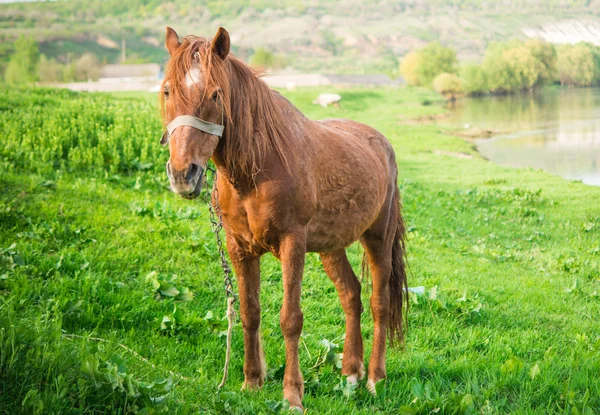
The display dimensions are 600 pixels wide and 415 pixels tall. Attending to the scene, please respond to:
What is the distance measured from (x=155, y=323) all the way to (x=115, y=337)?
21.1 inches

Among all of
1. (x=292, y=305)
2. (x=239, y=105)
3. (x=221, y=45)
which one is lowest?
(x=292, y=305)

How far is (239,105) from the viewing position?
392cm

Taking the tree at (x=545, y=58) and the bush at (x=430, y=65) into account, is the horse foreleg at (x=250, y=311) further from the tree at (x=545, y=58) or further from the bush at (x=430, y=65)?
the bush at (x=430, y=65)

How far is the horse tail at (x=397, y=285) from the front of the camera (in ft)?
18.1

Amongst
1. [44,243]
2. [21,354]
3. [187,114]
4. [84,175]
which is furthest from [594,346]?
[84,175]

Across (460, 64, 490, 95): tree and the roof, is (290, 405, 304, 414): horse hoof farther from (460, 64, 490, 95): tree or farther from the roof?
the roof

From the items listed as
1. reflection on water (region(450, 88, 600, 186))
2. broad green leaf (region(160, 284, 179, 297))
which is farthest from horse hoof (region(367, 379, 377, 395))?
reflection on water (region(450, 88, 600, 186))

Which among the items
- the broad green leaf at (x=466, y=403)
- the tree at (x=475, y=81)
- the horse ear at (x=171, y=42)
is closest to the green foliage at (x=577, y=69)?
the tree at (x=475, y=81)

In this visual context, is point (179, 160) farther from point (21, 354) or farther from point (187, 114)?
point (21, 354)

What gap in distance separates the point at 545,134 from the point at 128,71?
93.2 metres

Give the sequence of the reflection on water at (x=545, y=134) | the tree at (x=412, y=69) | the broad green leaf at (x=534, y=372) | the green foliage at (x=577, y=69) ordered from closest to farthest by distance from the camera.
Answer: the broad green leaf at (x=534, y=372) < the reflection on water at (x=545, y=134) < the green foliage at (x=577, y=69) < the tree at (x=412, y=69)

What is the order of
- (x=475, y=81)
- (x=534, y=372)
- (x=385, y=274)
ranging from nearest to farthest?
1. (x=534, y=372)
2. (x=385, y=274)
3. (x=475, y=81)

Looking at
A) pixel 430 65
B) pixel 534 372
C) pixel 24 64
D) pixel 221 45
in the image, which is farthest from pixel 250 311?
pixel 24 64

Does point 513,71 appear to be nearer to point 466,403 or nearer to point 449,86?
point 449,86
